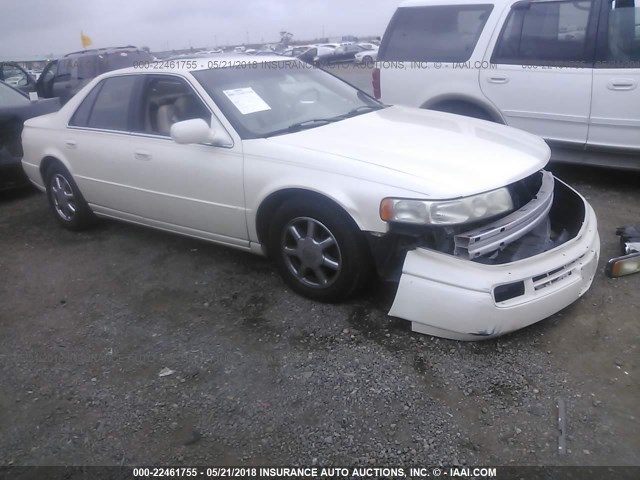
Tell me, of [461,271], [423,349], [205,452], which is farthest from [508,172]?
[205,452]

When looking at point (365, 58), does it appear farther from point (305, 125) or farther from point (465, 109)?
point (305, 125)

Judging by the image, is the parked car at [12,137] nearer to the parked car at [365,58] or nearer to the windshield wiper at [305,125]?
the windshield wiper at [305,125]

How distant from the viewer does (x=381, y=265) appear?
3.04 m

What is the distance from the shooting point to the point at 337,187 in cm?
303

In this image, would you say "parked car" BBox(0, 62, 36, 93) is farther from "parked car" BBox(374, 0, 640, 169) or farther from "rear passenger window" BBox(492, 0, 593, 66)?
"rear passenger window" BBox(492, 0, 593, 66)

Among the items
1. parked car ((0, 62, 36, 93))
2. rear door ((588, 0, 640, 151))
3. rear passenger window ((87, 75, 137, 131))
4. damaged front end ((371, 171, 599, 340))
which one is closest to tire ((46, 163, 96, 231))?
rear passenger window ((87, 75, 137, 131))

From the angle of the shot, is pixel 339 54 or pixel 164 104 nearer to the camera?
pixel 164 104

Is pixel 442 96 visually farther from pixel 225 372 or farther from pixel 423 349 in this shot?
pixel 225 372

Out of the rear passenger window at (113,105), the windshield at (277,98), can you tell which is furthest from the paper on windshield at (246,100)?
the rear passenger window at (113,105)

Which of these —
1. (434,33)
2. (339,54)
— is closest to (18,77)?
(434,33)

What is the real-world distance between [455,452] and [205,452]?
1041mm

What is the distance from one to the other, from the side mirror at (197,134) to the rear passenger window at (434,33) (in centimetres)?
294

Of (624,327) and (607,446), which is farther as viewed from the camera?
(624,327)

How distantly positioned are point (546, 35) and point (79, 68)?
983 centimetres
